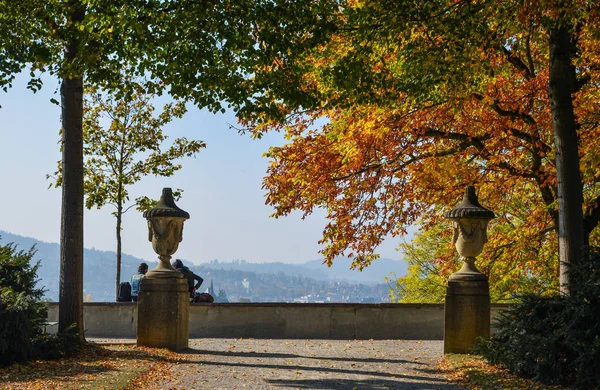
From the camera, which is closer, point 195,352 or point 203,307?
point 195,352

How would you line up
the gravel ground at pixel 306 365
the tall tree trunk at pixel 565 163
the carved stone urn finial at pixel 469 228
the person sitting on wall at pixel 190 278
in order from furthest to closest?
1. the person sitting on wall at pixel 190 278
2. the carved stone urn finial at pixel 469 228
3. the tall tree trunk at pixel 565 163
4. the gravel ground at pixel 306 365

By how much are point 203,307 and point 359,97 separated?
7.01 metres

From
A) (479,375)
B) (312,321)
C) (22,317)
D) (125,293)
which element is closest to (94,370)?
(22,317)

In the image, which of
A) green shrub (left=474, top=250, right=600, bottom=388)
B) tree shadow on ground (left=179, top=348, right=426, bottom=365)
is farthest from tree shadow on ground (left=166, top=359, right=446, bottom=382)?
green shrub (left=474, top=250, right=600, bottom=388)

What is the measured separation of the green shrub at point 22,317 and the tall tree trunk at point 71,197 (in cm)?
56

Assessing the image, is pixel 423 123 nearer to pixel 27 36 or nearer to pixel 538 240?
pixel 538 240

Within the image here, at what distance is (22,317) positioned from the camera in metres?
11.6

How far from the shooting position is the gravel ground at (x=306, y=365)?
10516mm

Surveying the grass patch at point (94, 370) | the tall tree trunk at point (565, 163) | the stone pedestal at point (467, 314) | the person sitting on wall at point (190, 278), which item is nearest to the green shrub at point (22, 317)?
the grass patch at point (94, 370)

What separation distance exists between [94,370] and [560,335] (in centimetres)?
625

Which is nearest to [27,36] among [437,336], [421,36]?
[421,36]

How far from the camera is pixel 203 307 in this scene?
60.2 ft

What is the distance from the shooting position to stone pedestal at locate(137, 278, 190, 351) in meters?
14.2

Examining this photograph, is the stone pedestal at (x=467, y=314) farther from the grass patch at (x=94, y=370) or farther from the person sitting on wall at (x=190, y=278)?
the person sitting on wall at (x=190, y=278)
